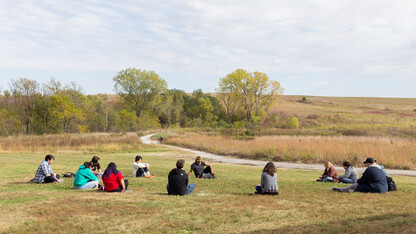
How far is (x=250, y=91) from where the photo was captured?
86.4 m

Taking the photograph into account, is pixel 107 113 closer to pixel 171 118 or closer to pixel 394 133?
pixel 171 118

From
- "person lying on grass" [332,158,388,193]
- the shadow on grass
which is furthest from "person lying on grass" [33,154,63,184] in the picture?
"person lying on grass" [332,158,388,193]

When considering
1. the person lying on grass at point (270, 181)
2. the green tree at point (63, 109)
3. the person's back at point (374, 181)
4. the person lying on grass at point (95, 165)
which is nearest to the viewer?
the person lying on grass at point (270, 181)

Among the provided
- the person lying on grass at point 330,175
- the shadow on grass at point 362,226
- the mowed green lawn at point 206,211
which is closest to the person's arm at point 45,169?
the mowed green lawn at point 206,211

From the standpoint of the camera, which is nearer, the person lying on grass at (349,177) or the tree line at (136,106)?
the person lying on grass at (349,177)

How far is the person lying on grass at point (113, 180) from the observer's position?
12.0 meters

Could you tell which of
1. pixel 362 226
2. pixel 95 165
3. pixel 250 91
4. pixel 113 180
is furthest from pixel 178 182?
pixel 250 91

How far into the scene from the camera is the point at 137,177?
16.4 m

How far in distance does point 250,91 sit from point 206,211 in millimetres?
78721

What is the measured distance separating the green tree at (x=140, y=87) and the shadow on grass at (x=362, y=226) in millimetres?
85236

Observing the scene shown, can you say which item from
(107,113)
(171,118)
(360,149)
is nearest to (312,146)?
(360,149)

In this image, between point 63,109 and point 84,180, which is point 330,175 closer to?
point 84,180

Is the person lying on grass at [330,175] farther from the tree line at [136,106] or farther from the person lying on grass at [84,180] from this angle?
the tree line at [136,106]

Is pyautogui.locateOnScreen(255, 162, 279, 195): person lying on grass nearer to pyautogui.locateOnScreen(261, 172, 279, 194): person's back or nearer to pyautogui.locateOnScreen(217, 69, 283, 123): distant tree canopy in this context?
pyautogui.locateOnScreen(261, 172, 279, 194): person's back
